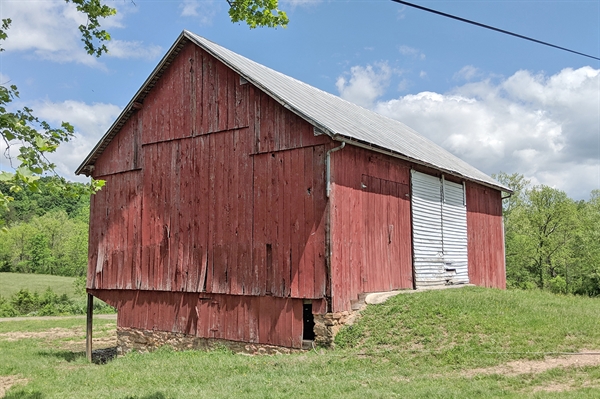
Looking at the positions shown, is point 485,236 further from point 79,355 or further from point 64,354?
point 64,354

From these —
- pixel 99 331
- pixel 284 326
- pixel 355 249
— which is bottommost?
pixel 99 331

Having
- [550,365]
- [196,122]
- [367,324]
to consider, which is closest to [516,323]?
[550,365]

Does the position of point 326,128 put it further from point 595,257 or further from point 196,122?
point 595,257

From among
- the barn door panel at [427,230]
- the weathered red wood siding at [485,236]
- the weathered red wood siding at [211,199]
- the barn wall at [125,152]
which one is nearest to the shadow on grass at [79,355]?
the weathered red wood siding at [211,199]

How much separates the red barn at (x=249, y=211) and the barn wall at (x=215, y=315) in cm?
4

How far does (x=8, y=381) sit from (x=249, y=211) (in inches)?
283

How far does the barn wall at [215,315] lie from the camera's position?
13.2m

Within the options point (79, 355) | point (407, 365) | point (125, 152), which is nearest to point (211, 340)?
point (79, 355)

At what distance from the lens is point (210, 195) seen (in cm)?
1499

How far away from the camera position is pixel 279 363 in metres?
11.5

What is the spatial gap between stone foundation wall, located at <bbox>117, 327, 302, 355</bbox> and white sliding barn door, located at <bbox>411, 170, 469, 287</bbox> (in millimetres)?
5012

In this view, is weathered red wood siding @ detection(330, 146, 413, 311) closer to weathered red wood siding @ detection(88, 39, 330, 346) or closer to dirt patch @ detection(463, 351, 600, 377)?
weathered red wood siding @ detection(88, 39, 330, 346)

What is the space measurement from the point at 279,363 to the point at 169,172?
23.8 feet

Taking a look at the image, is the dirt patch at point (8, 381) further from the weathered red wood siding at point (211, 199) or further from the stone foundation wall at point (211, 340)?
the weathered red wood siding at point (211, 199)
